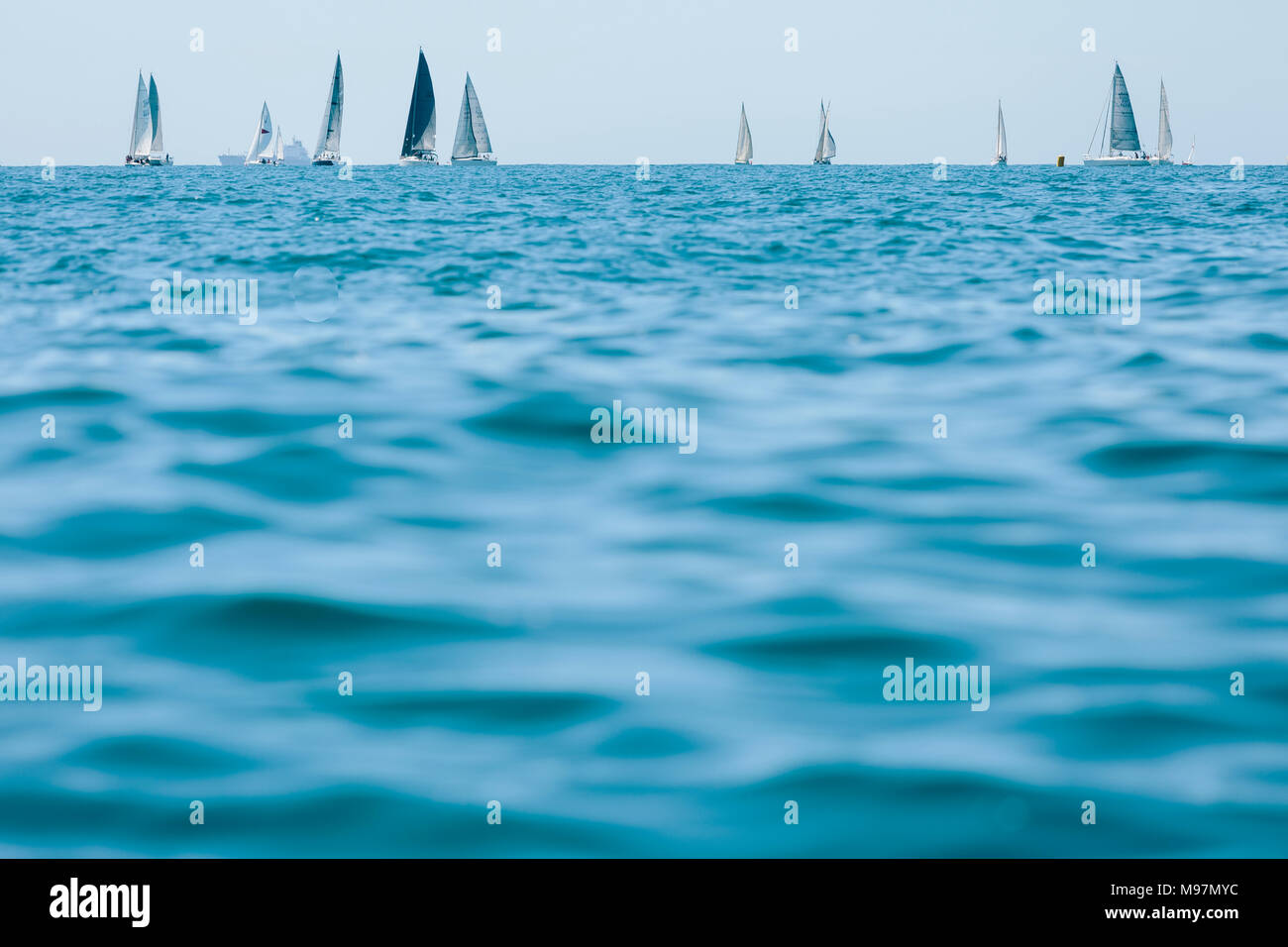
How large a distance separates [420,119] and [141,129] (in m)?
24.2

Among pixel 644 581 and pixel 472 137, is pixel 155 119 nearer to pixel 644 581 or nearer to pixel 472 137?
pixel 472 137

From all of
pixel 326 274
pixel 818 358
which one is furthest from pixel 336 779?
pixel 326 274

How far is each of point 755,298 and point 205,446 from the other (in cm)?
955

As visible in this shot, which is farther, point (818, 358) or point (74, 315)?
point (74, 315)

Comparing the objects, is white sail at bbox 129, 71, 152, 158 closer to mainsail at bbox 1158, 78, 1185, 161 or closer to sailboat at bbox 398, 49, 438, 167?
sailboat at bbox 398, 49, 438, 167

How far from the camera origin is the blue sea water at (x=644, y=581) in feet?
15.3

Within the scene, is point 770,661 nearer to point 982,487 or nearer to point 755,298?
point 982,487

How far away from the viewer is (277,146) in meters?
160

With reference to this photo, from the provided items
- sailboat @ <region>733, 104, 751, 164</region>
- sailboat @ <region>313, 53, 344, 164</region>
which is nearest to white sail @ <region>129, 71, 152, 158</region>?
sailboat @ <region>313, 53, 344, 164</region>

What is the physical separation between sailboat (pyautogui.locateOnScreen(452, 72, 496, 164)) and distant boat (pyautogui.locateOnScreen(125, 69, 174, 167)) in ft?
90.6

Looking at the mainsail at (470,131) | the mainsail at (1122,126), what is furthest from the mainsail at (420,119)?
the mainsail at (1122,126)

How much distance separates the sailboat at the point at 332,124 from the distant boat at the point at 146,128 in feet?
46.3

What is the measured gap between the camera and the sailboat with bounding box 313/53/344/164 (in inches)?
3999
